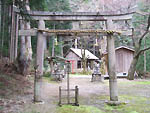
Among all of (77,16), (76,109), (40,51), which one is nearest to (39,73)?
(40,51)

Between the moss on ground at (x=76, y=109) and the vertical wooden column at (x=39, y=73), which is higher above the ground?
the vertical wooden column at (x=39, y=73)

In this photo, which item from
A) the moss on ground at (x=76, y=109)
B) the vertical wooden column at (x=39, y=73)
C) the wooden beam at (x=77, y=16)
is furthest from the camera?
the wooden beam at (x=77, y=16)

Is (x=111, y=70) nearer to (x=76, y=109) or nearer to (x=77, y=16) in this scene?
(x=76, y=109)

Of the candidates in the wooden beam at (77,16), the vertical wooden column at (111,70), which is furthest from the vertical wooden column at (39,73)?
the vertical wooden column at (111,70)

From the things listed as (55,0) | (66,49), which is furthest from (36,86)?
(66,49)

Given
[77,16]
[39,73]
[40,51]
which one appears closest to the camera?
[39,73]

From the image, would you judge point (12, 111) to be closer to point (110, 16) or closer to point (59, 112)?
point (59, 112)

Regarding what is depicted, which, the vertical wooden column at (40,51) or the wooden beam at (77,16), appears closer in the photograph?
the vertical wooden column at (40,51)

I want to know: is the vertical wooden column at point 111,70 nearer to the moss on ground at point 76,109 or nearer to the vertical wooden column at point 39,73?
the moss on ground at point 76,109

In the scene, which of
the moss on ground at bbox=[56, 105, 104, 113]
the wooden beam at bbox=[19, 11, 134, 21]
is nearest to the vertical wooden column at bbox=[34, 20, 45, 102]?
the wooden beam at bbox=[19, 11, 134, 21]

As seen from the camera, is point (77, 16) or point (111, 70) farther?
point (77, 16)

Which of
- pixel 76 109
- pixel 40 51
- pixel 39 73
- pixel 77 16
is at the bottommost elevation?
pixel 76 109

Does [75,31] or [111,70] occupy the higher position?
[75,31]

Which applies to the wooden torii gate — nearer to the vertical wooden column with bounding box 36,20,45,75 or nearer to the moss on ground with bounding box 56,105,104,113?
the vertical wooden column with bounding box 36,20,45,75
